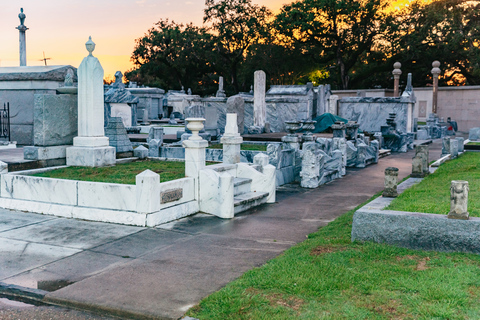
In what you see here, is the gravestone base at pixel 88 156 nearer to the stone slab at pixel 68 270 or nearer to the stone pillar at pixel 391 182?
the stone slab at pixel 68 270

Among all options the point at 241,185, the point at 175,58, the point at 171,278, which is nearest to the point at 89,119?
the point at 241,185

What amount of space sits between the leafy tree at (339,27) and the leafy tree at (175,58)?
1203 centimetres

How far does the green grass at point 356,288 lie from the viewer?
462cm

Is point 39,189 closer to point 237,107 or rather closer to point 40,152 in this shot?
point 40,152

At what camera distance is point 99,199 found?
28.5 feet

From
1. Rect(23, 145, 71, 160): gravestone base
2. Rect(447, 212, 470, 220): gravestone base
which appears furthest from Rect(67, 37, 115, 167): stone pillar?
Rect(447, 212, 470, 220): gravestone base

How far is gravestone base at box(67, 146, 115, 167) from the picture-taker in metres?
11.2

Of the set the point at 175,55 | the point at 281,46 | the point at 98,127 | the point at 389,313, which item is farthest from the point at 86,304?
the point at 175,55

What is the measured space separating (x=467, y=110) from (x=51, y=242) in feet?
133

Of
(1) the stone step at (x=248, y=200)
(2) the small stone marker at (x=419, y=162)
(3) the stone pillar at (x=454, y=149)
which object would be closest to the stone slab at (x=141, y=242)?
(1) the stone step at (x=248, y=200)

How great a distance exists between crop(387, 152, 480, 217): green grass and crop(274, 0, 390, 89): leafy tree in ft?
121

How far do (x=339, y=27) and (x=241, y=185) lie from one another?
138ft

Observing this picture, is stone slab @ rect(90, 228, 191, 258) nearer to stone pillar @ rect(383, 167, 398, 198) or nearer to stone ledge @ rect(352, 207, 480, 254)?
stone ledge @ rect(352, 207, 480, 254)

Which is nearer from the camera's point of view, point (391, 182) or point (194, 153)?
point (391, 182)
